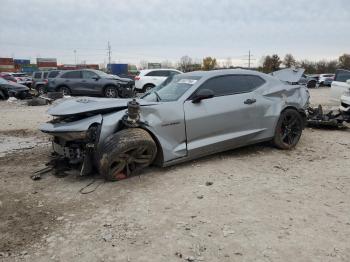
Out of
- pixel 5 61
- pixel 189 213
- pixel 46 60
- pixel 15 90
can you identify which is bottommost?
pixel 189 213

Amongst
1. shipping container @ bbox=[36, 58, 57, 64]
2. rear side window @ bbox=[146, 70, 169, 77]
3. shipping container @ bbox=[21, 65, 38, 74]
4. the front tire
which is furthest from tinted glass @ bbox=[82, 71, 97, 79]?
shipping container @ bbox=[36, 58, 57, 64]

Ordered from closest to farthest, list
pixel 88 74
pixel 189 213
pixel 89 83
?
1. pixel 189 213
2. pixel 89 83
3. pixel 88 74

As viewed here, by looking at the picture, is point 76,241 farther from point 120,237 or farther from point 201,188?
point 201,188

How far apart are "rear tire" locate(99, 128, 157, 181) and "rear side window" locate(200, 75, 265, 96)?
1.46 metres

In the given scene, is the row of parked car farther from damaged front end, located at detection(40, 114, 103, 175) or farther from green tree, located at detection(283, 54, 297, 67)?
green tree, located at detection(283, 54, 297, 67)

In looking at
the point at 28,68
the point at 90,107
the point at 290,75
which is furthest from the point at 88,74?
the point at 28,68

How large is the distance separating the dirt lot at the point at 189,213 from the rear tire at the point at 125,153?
0.56 ft

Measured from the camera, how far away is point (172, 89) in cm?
599

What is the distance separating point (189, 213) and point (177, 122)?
5.58 ft

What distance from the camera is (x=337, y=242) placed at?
11.0 ft

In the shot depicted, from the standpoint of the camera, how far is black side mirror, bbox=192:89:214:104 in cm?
552

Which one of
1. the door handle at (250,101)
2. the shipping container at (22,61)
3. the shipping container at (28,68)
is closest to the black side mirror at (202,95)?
the door handle at (250,101)

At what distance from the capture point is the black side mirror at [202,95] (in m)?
5.52

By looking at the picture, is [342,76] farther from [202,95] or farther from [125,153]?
[125,153]
